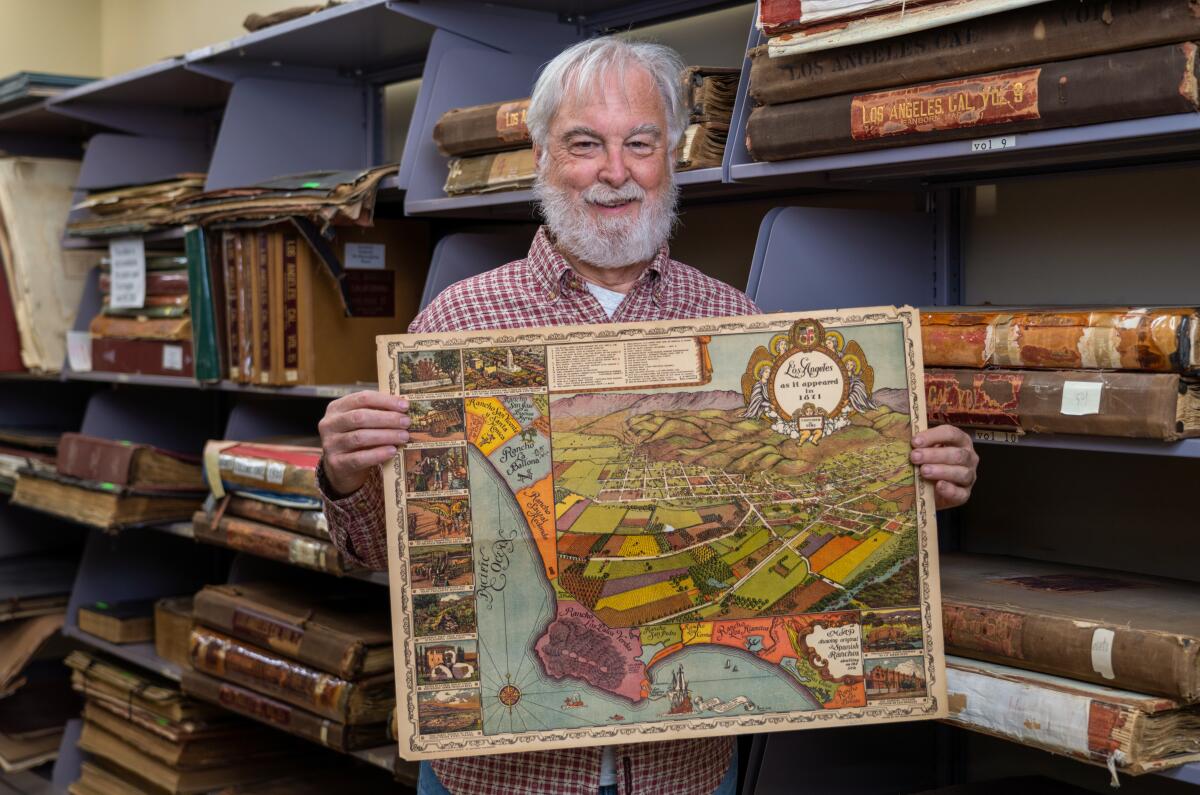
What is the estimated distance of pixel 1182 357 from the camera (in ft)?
4.76

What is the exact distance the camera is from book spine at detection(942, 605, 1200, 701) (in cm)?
142

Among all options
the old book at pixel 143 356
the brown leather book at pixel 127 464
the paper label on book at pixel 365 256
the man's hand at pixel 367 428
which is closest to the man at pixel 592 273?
the man's hand at pixel 367 428

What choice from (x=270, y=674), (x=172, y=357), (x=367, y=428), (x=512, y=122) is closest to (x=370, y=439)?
(x=367, y=428)

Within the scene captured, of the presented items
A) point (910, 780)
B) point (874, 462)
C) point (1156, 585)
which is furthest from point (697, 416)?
point (910, 780)

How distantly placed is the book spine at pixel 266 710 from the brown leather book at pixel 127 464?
22.8 inches

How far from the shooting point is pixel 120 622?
11.9 feet

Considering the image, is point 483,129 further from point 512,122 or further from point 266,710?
point 266,710

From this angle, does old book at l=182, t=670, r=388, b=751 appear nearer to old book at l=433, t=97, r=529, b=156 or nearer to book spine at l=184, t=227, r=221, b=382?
book spine at l=184, t=227, r=221, b=382

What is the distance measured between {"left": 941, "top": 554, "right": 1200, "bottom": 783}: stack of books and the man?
0.21 meters

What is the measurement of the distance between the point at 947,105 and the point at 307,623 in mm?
1914

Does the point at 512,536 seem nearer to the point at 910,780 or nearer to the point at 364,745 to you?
the point at 910,780

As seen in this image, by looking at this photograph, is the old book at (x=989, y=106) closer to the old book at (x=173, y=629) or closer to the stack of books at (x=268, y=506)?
the stack of books at (x=268, y=506)

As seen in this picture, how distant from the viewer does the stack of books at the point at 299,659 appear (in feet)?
8.88

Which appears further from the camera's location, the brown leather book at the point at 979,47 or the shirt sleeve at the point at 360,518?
the shirt sleeve at the point at 360,518
